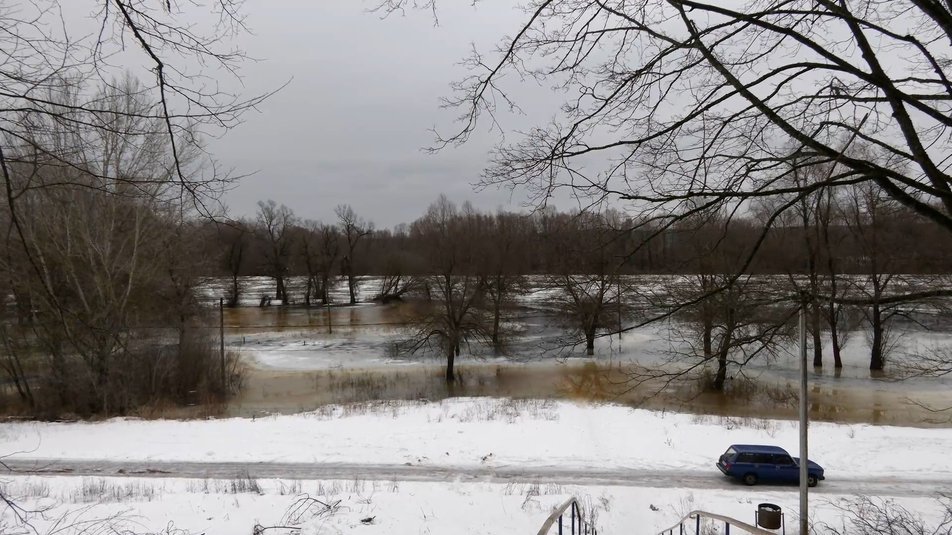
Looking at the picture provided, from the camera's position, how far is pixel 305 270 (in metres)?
71.9

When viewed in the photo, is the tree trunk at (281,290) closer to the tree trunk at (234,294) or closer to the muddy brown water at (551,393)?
the tree trunk at (234,294)

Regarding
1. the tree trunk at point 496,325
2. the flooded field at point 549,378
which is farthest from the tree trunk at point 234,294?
the tree trunk at point 496,325

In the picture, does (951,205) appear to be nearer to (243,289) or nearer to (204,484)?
(204,484)

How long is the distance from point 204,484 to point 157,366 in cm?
1491

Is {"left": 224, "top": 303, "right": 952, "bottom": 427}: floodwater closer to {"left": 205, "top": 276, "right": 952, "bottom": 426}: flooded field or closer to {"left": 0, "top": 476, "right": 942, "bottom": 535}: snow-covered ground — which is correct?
{"left": 205, "top": 276, "right": 952, "bottom": 426}: flooded field

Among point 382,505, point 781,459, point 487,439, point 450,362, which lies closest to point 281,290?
point 450,362

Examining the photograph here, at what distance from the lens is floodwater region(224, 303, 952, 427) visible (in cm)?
2095

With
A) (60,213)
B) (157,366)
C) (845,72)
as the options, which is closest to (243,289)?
(157,366)

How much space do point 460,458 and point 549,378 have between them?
580 inches

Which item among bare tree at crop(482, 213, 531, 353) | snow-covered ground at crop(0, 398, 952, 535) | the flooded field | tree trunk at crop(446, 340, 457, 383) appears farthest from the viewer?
bare tree at crop(482, 213, 531, 353)

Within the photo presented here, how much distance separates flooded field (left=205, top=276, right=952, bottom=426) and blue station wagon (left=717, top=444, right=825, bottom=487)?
305 centimetres

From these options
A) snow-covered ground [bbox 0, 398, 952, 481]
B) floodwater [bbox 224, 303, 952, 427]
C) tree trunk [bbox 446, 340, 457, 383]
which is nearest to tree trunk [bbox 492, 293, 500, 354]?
floodwater [bbox 224, 303, 952, 427]

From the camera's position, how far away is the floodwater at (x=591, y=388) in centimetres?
2095

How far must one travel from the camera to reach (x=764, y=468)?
12.0m
